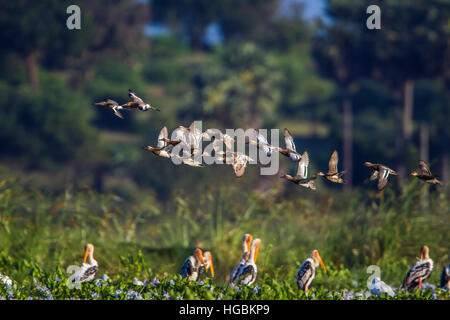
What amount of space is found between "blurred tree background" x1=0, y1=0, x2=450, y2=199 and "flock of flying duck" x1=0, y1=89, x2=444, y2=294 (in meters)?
41.1

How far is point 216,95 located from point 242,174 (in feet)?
187

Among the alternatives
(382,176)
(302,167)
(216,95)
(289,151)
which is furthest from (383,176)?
(216,95)

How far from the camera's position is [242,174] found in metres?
4.77

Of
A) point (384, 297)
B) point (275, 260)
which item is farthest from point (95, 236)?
point (384, 297)

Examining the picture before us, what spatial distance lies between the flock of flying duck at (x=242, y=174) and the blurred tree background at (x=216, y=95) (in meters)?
41.1

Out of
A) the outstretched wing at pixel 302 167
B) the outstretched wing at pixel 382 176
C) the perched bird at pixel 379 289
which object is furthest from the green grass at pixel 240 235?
the outstretched wing at pixel 302 167

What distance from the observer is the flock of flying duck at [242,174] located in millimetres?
4910

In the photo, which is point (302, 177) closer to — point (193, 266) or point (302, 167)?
point (302, 167)

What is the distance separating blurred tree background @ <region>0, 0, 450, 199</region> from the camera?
191ft

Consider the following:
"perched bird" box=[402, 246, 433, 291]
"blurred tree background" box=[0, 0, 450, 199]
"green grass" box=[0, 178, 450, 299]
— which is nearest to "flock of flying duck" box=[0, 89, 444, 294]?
"perched bird" box=[402, 246, 433, 291]

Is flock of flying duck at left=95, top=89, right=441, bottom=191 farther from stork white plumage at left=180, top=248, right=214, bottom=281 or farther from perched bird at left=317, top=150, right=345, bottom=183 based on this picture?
stork white plumage at left=180, top=248, right=214, bottom=281

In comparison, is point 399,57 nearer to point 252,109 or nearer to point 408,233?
point 252,109
